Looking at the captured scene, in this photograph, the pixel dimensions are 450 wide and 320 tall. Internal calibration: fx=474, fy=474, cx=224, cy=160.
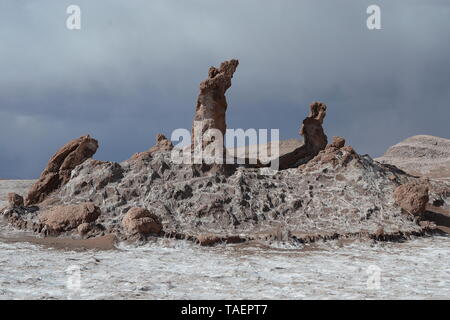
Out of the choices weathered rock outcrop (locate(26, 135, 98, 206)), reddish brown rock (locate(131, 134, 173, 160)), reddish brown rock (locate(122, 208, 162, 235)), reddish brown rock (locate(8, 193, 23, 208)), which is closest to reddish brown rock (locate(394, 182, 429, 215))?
reddish brown rock (locate(122, 208, 162, 235))

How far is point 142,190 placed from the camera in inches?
640

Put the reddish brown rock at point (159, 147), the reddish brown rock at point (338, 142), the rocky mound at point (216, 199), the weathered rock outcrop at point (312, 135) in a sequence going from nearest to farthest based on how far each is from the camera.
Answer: the rocky mound at point (216, 199)
the reddish brown rock at point (159, 147)
the reddish brown rock at point (338, 142)
the weathered rock outcrop at point (312, 135)

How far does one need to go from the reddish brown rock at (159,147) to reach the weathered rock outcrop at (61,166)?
1883 millimetres

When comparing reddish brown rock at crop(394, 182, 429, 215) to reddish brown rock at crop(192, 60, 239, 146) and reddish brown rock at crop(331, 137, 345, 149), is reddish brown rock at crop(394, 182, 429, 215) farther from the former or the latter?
reddish brown rock at crop(192, 60, 239, 146)

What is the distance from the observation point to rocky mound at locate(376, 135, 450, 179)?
38.9m

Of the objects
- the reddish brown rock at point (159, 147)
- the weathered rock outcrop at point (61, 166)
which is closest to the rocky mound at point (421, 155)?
the reddish brown rock at point (159, 147)

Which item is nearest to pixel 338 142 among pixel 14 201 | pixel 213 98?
pixel 213 98

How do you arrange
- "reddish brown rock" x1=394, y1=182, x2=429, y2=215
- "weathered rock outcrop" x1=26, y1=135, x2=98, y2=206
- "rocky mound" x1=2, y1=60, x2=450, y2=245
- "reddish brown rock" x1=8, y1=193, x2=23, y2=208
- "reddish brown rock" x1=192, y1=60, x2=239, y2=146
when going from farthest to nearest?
"reddish brown rock" x1=192, y1=60, x2=239, y2=146, "weathered rock outcrop" x1=26, y1=135, x2=98, y2=206, "reddish brown rock" x1=8, y1=193, x2=23, y2=208, "reddish brown rock" x1=394, y1=182, x2=429, y2=215, "rocky mound" x1=2, y1=60, x2=450, y2=245

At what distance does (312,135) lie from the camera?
70.5 ft

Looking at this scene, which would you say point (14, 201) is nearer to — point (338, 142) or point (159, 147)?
point (159, 147)

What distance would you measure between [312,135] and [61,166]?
10849 mm

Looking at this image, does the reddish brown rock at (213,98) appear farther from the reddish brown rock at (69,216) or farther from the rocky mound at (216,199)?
the reddish brown rock at (69,216)

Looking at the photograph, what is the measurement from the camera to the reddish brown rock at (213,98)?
19.2 meters

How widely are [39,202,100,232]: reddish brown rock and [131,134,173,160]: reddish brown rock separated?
3.61 meters
